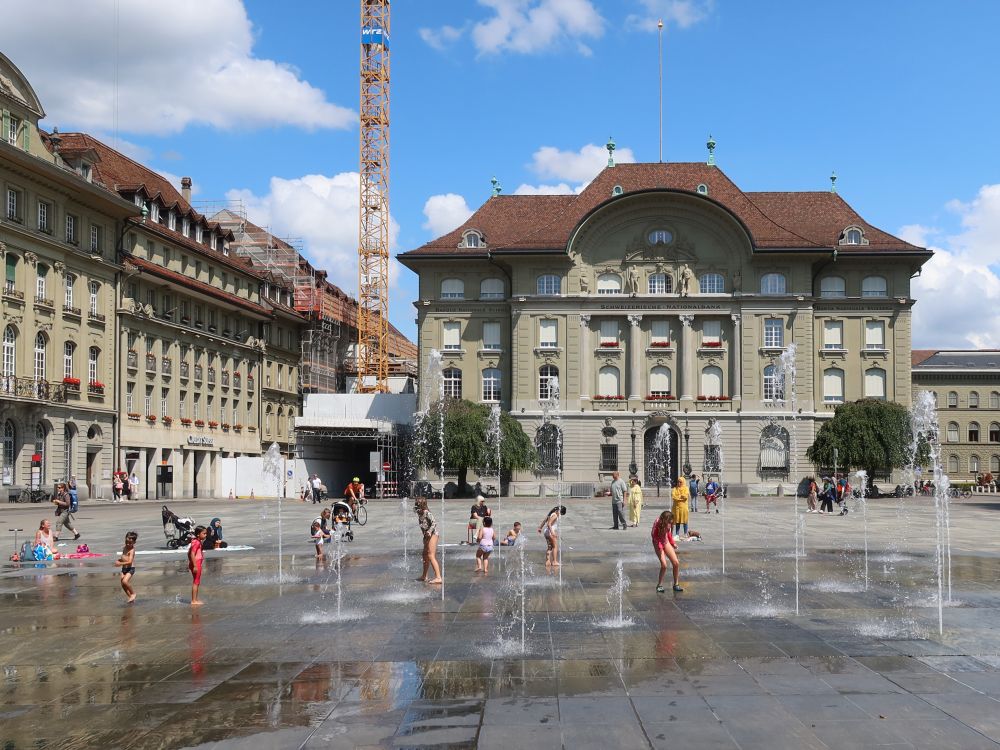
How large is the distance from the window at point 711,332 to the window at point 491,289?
14.0m

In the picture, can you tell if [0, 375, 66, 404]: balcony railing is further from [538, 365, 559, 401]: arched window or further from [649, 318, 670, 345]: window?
[649, 318, 670, 345]: window

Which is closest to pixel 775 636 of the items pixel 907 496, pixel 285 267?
pixel 907 496

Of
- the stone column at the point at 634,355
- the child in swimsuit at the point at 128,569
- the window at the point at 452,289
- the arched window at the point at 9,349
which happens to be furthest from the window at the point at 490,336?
the child in swimsuit at the point at 128,569

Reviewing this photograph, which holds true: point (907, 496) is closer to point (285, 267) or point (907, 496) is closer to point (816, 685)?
→ point (285, 267)

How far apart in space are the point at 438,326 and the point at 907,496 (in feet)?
106

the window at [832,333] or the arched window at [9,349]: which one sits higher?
the window at [832,333]

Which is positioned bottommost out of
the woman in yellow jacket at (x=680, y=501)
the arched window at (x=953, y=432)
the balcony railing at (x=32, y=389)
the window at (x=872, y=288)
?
the woman in yellow jacket at (x=680, y=501)

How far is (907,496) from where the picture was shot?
209 feet

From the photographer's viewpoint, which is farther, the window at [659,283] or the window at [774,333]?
the window at [659,283]

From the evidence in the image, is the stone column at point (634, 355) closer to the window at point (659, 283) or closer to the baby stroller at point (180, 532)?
the window at point (659, 283)

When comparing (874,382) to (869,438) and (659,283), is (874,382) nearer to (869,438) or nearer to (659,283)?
(869,438)

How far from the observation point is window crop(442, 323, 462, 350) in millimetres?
72250

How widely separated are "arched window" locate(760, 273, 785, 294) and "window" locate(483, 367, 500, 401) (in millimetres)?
18781

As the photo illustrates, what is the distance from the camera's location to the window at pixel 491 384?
236ft
